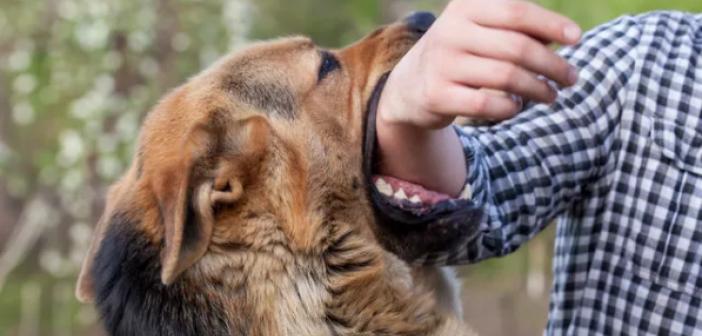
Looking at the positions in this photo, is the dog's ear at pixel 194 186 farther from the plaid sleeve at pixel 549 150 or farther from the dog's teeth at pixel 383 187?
the plaid sleeve at pixel 549 150

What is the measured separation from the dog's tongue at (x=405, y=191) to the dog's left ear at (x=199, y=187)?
11.0 inches

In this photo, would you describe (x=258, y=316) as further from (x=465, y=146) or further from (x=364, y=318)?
(x=465, y=146)

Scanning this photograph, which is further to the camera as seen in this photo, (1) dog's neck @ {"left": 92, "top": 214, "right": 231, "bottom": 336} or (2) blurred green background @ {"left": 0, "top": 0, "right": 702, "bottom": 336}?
(2) blurred green background @ {"left": 0, "top": 0, "right": 702, "bottom": 336}

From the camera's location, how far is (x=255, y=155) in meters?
2.75

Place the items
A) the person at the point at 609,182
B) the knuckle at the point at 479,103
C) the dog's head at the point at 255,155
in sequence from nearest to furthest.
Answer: the knuckle at the point at 479,103, the dog's head at the point at 255,155, the person at the point at 609,182

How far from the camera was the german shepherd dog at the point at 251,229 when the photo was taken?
2.64 metres

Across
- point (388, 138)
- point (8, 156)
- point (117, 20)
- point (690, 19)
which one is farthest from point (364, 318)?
point (8, 156)

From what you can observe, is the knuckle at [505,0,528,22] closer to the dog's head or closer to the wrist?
the wrist

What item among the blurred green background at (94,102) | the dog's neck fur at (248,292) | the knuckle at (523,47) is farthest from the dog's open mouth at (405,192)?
the blurred green background at (94,102)

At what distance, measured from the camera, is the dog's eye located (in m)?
3.04

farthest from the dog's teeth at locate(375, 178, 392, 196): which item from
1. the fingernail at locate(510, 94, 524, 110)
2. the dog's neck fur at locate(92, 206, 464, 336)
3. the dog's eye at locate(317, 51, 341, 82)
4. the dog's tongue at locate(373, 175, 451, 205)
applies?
the fingernail at locate(510, 94, 524, 110)

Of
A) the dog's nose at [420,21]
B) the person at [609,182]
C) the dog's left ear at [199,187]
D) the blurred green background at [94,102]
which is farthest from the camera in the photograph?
the blurred green background at [94,102]

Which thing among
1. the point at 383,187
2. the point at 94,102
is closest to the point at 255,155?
the point at 383,187

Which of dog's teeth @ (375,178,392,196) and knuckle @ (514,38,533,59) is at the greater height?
knuckle @ (514,38,533,59)
